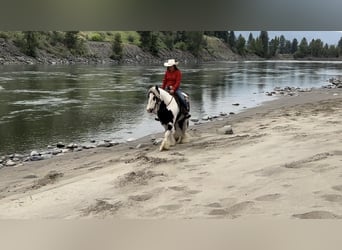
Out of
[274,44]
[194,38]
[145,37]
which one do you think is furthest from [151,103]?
[145,37]

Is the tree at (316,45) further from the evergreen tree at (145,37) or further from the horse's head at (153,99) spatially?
the horse's head at (153,99)

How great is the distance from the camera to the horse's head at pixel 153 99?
5.78 meters

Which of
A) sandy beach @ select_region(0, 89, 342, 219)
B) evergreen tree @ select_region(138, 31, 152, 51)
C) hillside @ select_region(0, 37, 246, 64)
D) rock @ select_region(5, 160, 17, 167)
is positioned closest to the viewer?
evergreen tree @ select_region(138, 31, 152, 51)

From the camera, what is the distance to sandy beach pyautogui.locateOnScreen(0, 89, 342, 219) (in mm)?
2975

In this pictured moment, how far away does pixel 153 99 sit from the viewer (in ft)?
19.1

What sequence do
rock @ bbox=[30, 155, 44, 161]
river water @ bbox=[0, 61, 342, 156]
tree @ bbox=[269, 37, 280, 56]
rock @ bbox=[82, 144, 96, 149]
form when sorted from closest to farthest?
1. tree @ bbox=[269, 37, 280, 56]
2. rock @ bbox=[30, 155, 44, 161]
3. rock @ bbox=[82, 144, 96, 149]
4. river water @ bbox=[0, 61, 342, 156]

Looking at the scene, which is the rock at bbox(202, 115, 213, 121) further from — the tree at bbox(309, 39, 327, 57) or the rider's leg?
the rider's leg

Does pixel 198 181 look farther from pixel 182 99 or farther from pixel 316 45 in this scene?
pixel 316 45

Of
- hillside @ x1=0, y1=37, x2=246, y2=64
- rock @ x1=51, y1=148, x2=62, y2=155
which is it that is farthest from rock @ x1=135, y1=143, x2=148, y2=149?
hillside @ x1=0, y1=37, x2=246, y2=64

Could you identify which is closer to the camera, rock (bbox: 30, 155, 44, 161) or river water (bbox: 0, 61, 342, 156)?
rock (bbox: 30, 155, 44, 161)

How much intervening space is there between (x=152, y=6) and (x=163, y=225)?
2.41 feet

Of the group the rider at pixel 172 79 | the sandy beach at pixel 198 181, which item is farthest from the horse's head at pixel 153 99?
the sandy beach at pixel 198 181

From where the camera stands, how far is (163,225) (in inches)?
61.0

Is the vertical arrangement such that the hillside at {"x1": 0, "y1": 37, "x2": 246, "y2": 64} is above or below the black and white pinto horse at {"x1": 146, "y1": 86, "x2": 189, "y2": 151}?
above
